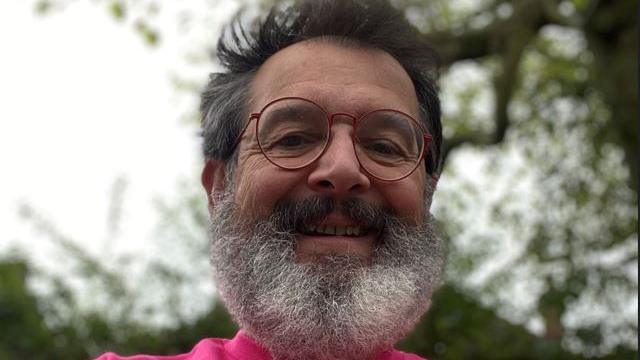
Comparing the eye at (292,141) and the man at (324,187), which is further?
the eye at (292,141)

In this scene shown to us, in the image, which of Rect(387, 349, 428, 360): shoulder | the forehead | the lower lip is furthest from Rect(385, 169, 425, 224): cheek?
Rect(387, 349, 428, 360): shoulder

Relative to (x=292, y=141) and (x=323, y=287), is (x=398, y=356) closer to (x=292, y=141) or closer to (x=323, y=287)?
(x=323, y=287)

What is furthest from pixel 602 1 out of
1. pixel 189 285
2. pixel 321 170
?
pixel 321 170

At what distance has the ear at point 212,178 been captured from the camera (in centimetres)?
295

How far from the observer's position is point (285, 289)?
8.20 feet

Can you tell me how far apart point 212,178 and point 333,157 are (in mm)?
704

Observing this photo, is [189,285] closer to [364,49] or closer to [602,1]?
[602,1]

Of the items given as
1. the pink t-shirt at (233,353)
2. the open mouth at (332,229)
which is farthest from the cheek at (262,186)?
the pink t-shirt at (233,353)

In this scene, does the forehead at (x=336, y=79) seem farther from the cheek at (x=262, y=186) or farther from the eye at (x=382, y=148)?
the cheek at (x=262, y=186)

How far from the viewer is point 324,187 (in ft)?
8.15

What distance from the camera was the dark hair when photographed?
284cm

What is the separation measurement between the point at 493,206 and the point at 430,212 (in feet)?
14.3

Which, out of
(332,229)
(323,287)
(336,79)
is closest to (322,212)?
(332,229)

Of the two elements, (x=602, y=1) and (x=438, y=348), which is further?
(x=602, y=1)
